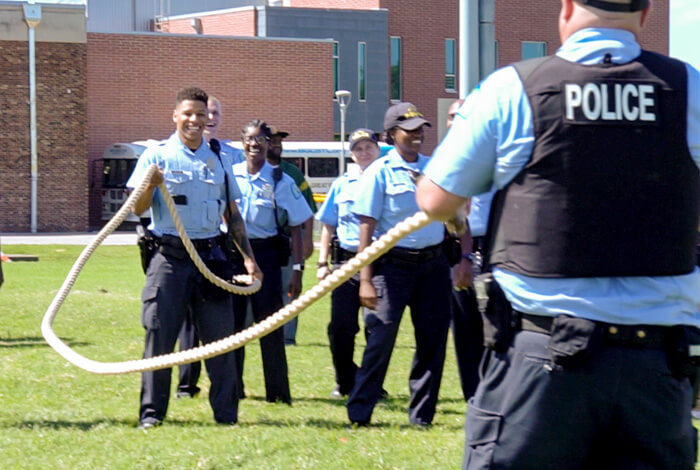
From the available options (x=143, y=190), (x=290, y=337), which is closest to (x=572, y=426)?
(x=143, y=190)

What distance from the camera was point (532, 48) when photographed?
51.1m

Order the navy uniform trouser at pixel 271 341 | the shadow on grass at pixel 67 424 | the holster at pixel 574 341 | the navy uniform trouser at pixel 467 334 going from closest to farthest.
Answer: the holster at pixel 574 341 → the shadow on grass at pixel 67 424 → the navy uniform trouser at pixel 467 334 → the navy uniform trouser at pixel 271 341

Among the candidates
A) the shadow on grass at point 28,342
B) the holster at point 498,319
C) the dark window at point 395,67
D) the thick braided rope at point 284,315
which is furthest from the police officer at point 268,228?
the dark window at point 395,67

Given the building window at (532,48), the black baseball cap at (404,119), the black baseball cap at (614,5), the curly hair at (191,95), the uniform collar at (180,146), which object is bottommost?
the uniform collar at (180,146)

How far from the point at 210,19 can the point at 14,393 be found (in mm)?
39692

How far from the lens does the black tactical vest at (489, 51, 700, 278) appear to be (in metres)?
3.20

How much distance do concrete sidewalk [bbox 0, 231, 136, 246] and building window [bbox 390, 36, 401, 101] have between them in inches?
628

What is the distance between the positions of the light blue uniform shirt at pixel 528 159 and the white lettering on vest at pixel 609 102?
105 millimetres

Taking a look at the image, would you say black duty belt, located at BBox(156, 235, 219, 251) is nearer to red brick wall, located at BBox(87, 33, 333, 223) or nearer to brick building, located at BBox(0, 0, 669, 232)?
brick building, located at BBox(0, 0, 669, 232)

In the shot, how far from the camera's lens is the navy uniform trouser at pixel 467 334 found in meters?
7.70

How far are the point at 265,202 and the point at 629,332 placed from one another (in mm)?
5714

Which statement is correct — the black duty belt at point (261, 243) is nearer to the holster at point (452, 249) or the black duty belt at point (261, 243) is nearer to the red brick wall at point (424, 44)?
the holster at point (452, 249)

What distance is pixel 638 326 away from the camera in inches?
126

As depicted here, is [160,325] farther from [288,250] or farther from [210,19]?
[210,19]
